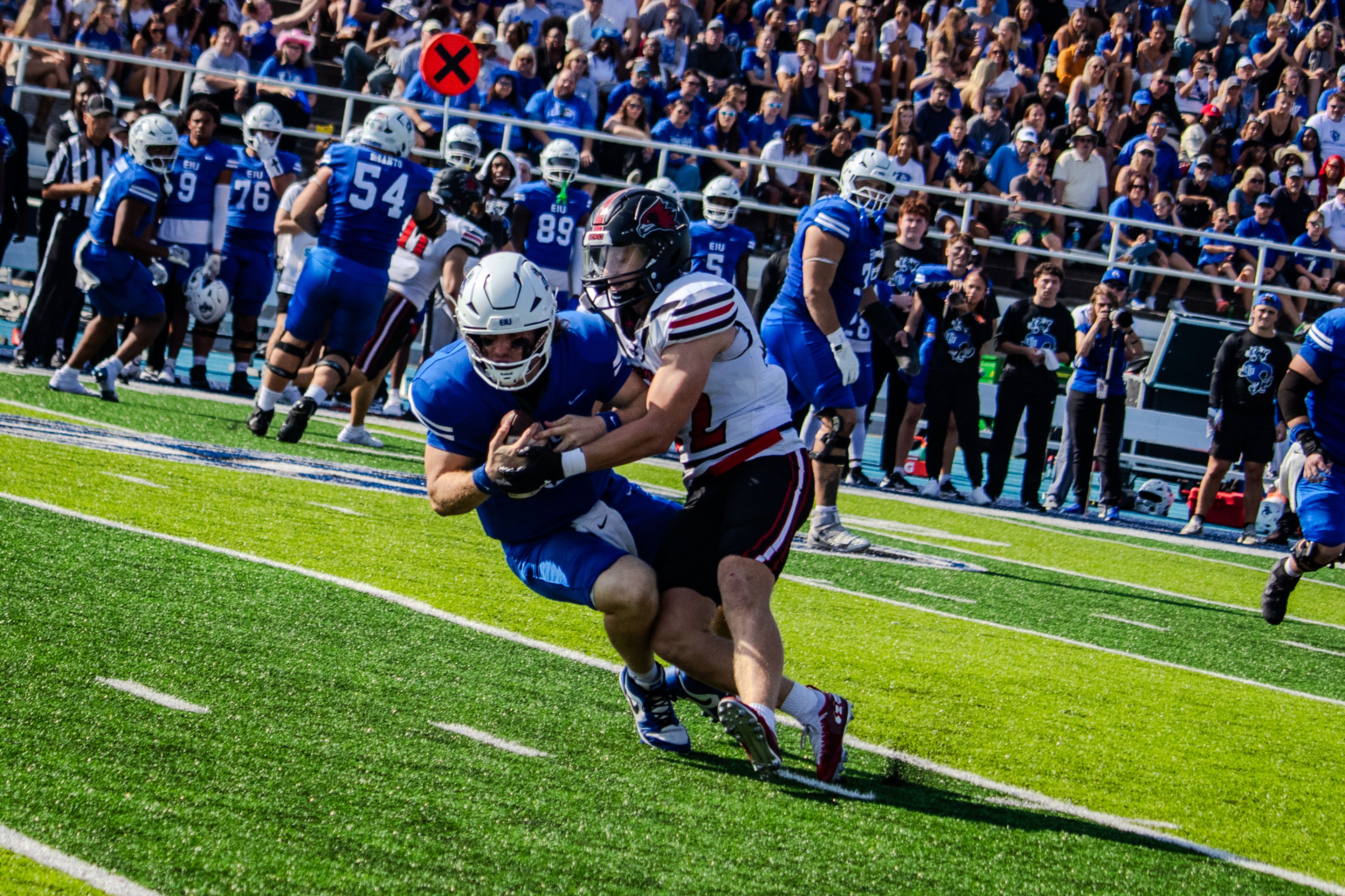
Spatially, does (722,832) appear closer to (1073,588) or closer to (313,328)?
(1073,588)

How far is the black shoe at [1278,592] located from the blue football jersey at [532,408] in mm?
4270

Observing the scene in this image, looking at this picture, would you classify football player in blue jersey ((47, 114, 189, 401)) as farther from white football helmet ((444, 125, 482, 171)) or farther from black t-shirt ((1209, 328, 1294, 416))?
black t-shirt ((1209, 328, 1294, 416))

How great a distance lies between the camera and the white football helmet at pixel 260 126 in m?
10.6

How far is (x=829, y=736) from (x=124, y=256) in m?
7.39

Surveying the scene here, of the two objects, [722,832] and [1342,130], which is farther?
[1342,130]

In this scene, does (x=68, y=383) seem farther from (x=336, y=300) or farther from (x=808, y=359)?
(x=808, y=359)

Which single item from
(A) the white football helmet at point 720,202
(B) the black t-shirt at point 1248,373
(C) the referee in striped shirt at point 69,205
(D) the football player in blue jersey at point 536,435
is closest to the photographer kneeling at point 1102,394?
(B) the black t-shirt at point 1248,373

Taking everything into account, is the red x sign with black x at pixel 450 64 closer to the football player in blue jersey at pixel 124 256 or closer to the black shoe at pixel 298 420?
the football player in blue jersey at pixel 124 256

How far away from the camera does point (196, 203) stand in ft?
35.6

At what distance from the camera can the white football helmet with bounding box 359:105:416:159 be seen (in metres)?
8.26

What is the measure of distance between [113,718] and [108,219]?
7.03 m

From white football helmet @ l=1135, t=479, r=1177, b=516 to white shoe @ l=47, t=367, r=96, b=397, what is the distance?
8.16 meters

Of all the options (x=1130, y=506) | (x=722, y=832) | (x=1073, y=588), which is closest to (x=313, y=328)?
(x=1073, y=588)

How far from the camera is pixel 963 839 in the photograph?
3.20m
